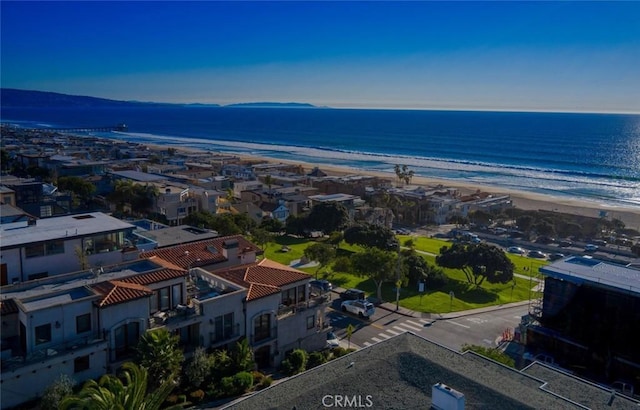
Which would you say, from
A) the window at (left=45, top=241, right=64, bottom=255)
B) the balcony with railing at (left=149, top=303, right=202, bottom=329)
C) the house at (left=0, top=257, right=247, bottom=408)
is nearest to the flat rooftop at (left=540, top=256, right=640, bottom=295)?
the house at (left=0, top=257, right=247, bottom=408)

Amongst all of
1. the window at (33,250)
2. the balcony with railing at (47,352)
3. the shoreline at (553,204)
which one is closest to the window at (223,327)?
the balcony with railing at (47,352)

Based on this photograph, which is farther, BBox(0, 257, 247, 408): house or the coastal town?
BBox(0, 257, 247, 408): house

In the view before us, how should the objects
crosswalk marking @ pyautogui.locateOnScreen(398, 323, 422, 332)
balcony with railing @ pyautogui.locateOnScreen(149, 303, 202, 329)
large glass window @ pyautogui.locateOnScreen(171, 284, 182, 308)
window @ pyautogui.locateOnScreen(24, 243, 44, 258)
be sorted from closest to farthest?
balcony with railing @ pyautogui.locateOnScreen(149, 303, 202, 329) < large glass window @ pyautogui.locateOnScreen(171, 284, 182, 308) < window @ pyautogui.locateOnScreen(24, 243, 44, 258) < crosswalk marking @ pyautogui.locateOnScreen(398, 323, 422, 332)

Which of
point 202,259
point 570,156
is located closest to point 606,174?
point 570,156

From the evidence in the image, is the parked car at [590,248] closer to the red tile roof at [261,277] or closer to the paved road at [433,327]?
the paved road at [433,327]

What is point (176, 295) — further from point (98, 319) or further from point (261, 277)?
point (261, 277)

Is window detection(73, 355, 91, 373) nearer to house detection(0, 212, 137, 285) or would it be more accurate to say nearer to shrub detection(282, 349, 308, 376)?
house detection(0, 212, 137, 285)

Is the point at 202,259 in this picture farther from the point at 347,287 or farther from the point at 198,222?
the point at 198,222
